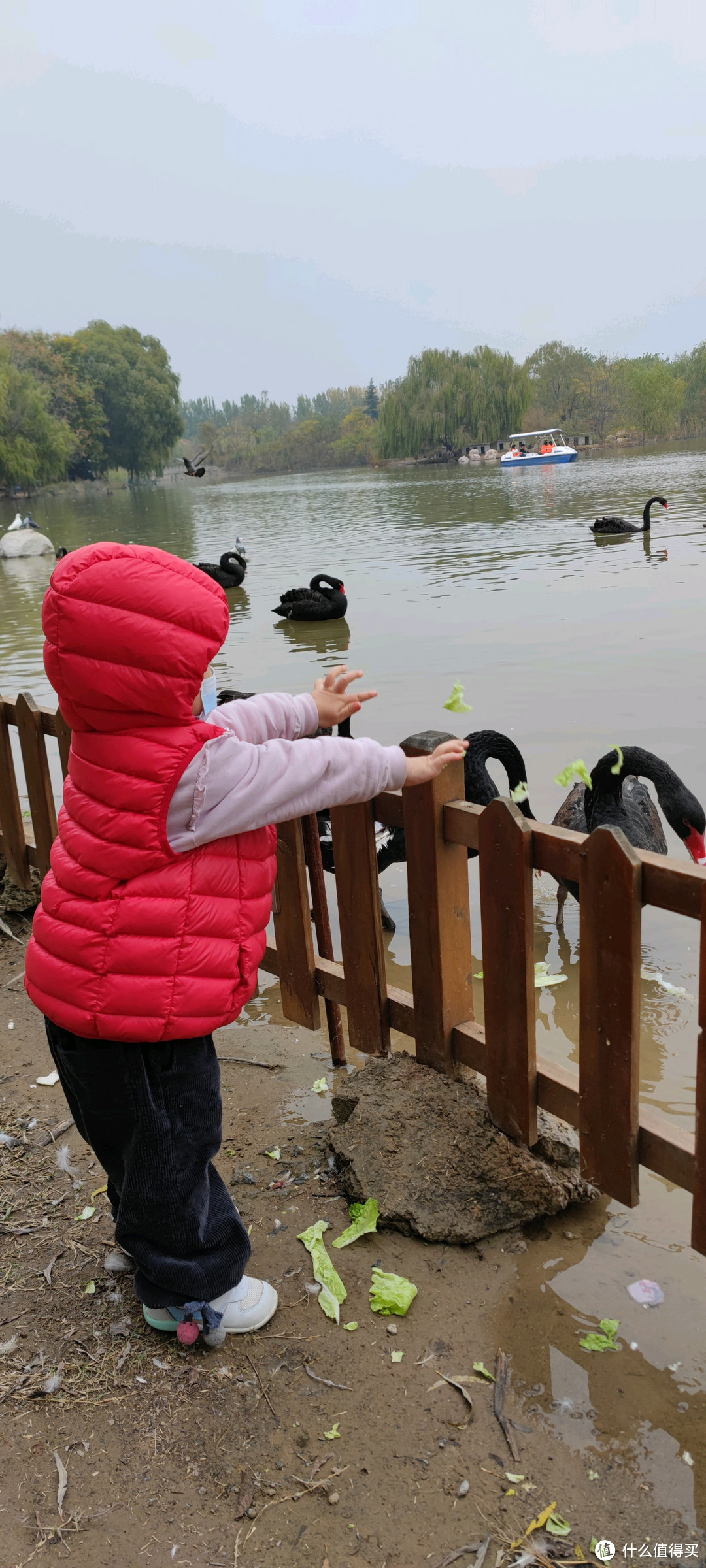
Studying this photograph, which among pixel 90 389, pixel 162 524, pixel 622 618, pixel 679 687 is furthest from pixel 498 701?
pixel 90 389

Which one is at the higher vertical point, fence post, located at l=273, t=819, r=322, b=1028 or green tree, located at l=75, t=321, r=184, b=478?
green tree, located at l=75, t=321, r=184, b=478

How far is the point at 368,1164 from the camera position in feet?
8.59

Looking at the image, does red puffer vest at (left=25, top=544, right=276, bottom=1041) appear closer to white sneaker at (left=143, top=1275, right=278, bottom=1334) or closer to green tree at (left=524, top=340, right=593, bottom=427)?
white sneaker at (left=143, top=1275, right=278, bottom=1334)

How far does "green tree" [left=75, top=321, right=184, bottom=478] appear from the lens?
292ft

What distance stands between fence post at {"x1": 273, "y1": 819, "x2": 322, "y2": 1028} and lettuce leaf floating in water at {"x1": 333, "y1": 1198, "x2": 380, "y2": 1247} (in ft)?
2.38

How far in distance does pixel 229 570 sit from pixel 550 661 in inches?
367

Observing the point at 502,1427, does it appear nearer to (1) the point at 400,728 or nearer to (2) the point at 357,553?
(1) the point at 400,728

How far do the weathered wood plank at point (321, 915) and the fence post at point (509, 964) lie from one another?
0.78 meters

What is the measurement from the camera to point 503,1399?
2039mm

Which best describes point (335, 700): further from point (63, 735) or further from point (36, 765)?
point (36, 765)

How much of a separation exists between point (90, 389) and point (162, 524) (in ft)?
190

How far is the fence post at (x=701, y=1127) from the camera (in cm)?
192

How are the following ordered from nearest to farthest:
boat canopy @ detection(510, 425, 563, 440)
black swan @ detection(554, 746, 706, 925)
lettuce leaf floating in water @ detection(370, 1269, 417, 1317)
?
lettuce leaf floating in water @ detection(370, 1269, 417, 1317)
black swan @ detection(554, 746, 706, 925)
boat canopy @ detection(510, 425, 563, 440)

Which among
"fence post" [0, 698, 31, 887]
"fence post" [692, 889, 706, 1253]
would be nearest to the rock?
"fence post" [0, 698, 31, 887]
